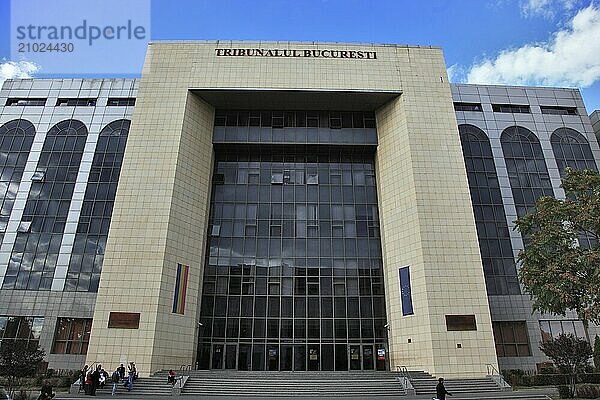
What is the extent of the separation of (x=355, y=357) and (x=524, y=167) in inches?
1026

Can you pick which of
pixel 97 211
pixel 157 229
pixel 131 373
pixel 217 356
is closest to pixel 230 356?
pixel 217 356

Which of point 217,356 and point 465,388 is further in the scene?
point 217,356

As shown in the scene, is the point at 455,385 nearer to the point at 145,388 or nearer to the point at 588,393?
the point at 588,393

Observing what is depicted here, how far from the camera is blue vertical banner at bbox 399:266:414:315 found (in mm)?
31678

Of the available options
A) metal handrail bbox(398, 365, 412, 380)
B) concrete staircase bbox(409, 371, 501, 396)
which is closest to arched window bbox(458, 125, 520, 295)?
concrete staircase bbox(409, 371, 501, 396)

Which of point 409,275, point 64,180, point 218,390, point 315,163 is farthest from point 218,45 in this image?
point 218,390

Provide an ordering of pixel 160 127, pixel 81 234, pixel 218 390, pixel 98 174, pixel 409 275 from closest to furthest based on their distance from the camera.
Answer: pixel 218 390
pixel 409 275
pixel 160 127
pixel 81 234
pixel 98 174

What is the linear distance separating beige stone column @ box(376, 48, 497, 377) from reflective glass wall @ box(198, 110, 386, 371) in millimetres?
2127

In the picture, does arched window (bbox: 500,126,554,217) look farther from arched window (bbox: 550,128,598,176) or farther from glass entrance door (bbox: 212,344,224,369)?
glass entrance door (bbox: 212,344,224,369)

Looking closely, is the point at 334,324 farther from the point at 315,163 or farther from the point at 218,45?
the point at 218,45

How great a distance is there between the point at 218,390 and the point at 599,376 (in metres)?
24.3

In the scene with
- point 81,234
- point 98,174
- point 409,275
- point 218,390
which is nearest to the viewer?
point 218,390

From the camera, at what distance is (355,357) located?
33375 mm

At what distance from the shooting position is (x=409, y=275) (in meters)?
32.4
